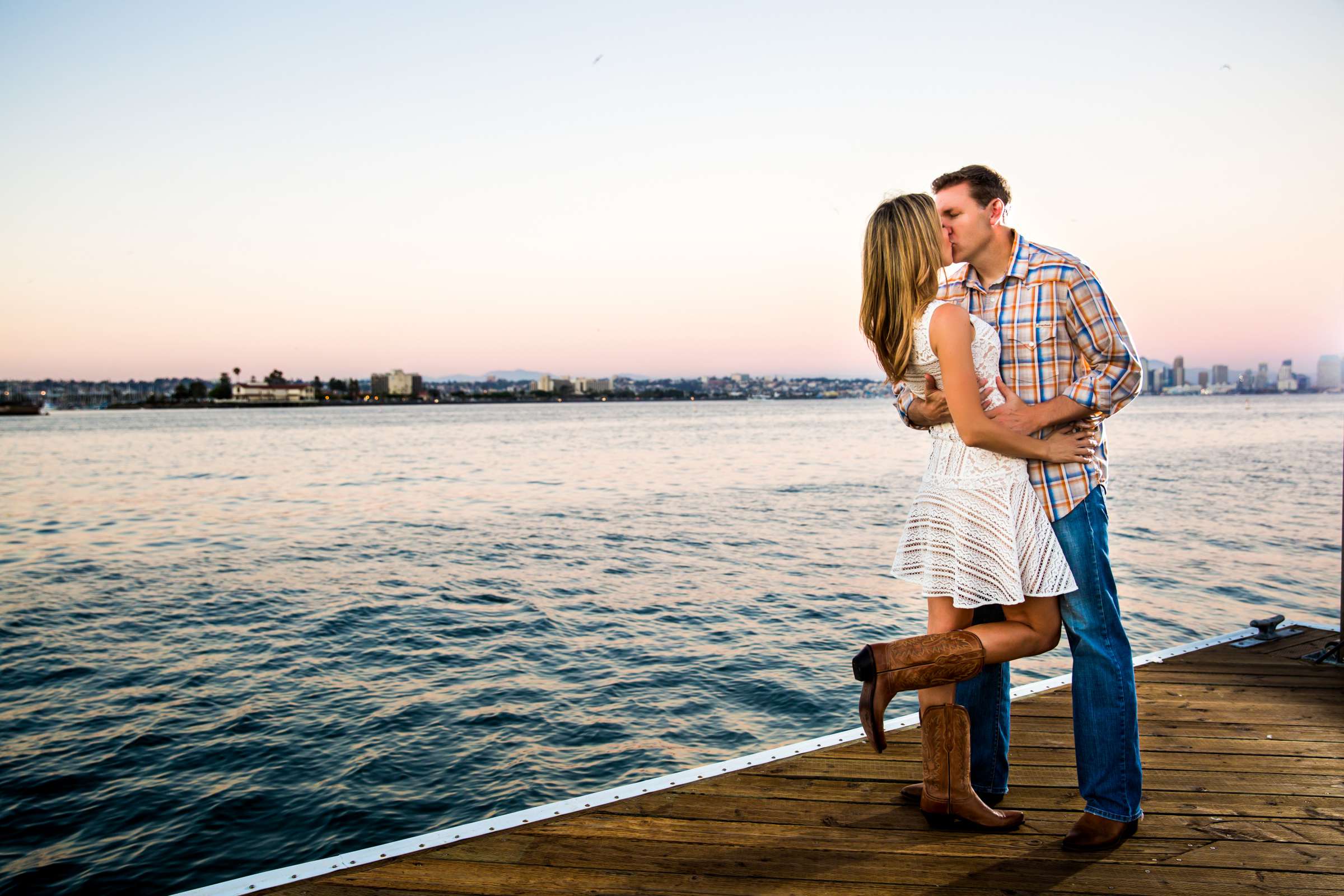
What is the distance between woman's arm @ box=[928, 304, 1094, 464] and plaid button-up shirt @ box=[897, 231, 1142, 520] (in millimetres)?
86

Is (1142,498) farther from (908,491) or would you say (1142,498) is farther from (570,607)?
(570,607)

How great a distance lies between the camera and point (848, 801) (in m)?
3.03

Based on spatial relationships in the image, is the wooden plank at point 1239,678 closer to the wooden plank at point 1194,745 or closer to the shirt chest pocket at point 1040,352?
the wooden plank at point 1194,745

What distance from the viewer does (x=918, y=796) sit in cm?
305

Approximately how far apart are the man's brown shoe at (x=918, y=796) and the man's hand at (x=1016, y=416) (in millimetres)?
1337

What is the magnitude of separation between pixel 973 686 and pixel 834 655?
5.43 m

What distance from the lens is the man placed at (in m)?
2.73

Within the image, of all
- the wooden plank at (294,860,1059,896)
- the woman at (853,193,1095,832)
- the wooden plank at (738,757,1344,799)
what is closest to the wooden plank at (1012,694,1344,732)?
the wooden plank at (738,757,1344,799)

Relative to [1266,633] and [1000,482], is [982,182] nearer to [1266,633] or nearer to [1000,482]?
[1000,482]

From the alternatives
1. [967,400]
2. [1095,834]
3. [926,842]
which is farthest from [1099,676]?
[967,400]

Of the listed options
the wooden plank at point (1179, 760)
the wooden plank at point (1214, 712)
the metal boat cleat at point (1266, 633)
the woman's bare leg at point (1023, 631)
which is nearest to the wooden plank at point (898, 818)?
the wooden plank at point (1179, 760)

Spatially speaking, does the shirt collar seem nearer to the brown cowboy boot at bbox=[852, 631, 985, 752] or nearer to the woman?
the woman

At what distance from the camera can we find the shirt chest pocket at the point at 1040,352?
2.86 meters

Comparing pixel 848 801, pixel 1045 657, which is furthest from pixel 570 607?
pixel 848 801
